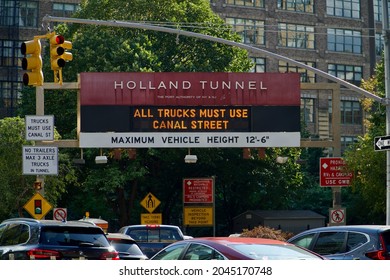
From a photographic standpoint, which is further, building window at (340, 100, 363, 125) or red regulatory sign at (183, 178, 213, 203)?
building window at (340, 100, 363, 125)

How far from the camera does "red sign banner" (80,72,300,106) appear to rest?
4188cm

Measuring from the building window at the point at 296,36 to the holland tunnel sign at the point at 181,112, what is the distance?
150ft

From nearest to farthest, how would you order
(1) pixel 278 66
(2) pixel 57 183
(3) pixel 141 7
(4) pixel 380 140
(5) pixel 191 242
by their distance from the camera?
1. (5) pixel 191 242
2. (4) pixel 380 140
3. (2) pixel 57 183
4. (3) pixel 141 7
5. (1) pixel 278 66

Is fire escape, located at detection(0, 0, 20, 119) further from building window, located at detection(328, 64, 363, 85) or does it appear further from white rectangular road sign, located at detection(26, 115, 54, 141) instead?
white rectangular road sign, located at detection(26, 115, 54, 141)

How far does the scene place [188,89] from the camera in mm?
42500

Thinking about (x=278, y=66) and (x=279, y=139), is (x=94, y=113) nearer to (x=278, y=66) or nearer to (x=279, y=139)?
(x=279, y=139)

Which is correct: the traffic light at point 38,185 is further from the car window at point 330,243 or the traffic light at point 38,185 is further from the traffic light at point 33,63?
the car window at point 330,243

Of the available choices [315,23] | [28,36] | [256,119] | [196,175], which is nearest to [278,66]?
[315,23]

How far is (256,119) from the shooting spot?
4191 cm

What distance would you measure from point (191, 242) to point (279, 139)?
87.0ft

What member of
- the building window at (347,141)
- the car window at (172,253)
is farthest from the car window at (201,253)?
the building window at (347,141)

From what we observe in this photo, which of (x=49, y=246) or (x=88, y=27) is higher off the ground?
(x=88, y=27)

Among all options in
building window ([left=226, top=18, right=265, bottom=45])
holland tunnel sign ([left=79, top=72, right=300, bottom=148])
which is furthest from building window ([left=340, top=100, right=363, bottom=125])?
holland tunnel sign ([left=79, top=72, right=300, bottom=148])

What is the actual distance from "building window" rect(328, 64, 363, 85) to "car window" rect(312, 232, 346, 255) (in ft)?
230
